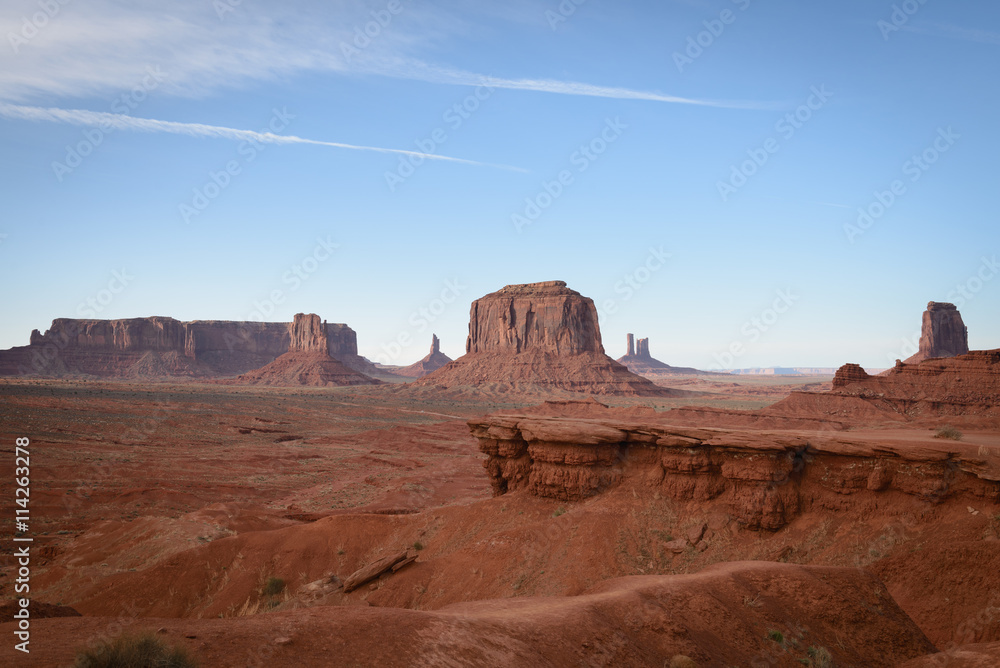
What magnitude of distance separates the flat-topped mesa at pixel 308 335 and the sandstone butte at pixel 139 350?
14.8 feet

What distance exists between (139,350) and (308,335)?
43.2 m

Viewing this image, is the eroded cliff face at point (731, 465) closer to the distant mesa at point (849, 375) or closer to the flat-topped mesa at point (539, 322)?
the distant mesa at point (849, 375)

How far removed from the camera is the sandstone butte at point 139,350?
146 metres

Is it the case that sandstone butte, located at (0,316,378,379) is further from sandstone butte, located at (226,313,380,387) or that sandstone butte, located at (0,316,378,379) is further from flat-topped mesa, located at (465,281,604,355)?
flat-topped mesa, located at (465,281,604,355)

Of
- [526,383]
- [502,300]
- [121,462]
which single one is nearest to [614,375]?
A: [526,383]

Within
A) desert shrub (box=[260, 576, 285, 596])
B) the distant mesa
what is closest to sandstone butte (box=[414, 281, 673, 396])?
the distant mesa

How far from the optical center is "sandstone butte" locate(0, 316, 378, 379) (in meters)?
146

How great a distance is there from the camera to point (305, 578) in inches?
605

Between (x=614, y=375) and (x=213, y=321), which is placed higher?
(x=213, y=321)

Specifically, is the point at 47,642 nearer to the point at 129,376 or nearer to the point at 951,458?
the point at 951,458

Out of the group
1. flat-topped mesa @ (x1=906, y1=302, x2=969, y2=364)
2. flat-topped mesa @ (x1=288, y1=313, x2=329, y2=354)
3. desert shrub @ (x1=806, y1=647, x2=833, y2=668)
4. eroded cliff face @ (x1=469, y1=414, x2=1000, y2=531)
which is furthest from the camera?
flat-topped mesa @ (x1=288, y1=313, x2=329, y2=354)

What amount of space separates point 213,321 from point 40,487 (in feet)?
535

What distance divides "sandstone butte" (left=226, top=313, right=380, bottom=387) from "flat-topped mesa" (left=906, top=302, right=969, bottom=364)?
111269mm

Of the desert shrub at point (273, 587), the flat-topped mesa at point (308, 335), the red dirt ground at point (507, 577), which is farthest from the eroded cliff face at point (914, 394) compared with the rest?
the flat-topped mesa at point (308, 335)
